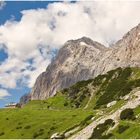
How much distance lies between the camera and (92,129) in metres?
83.0

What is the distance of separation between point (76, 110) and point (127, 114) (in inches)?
2279

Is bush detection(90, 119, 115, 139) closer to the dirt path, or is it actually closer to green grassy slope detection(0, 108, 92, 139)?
the dirt path

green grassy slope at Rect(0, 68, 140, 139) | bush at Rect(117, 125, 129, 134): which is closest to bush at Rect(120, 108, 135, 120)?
green grassy slope at Rect(0, 68, 140, 139)

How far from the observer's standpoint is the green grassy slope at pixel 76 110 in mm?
101469

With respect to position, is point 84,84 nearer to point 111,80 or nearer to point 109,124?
point 111,80

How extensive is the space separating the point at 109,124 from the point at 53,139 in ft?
58.5

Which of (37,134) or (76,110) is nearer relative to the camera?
(37,134)

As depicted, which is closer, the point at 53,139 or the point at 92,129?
the point at 92,129

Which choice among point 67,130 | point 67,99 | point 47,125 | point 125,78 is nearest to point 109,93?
point 125,78

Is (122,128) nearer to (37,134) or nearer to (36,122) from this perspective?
(37,134)

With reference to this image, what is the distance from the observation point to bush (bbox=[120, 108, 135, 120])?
253 ft

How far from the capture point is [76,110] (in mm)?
135500

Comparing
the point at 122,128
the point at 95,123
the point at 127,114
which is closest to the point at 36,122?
the point at 95,123

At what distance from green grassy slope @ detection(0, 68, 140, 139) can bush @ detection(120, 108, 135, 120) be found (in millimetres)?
1175
